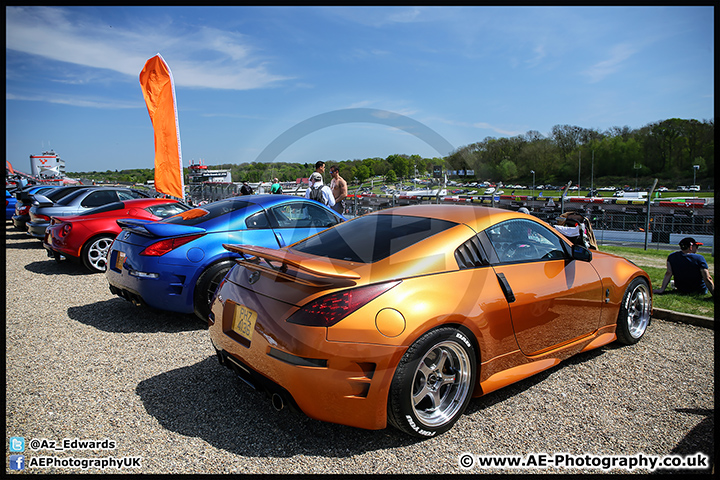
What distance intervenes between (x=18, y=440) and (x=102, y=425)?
444 mm

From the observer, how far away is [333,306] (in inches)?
91.7

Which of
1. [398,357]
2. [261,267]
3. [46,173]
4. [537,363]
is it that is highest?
[46,173]

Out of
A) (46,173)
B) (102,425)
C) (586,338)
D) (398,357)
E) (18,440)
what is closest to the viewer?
(398,357)

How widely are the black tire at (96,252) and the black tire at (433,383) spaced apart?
23.1 feet

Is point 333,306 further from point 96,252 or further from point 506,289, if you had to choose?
point 96,252

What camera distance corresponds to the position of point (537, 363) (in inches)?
121

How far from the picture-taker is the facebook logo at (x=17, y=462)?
230 centimetres

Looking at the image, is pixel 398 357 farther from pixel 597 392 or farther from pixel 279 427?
pixel 597 392

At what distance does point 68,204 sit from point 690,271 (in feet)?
40.2

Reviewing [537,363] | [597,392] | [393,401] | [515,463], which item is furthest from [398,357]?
[597,392]

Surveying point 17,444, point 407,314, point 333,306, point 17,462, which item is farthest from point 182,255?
point 407,314

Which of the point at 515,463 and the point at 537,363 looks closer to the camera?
the point at 515,463

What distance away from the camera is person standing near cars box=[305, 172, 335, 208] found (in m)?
8.16

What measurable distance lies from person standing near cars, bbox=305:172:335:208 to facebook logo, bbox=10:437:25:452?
6165mm
